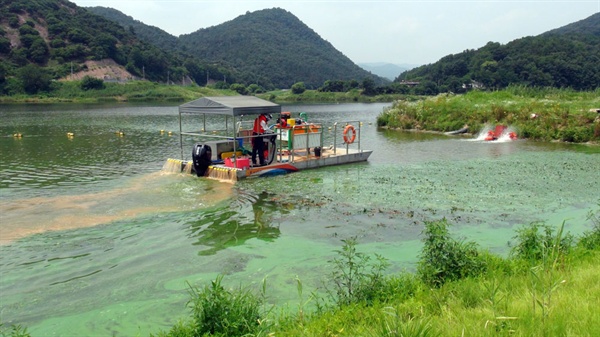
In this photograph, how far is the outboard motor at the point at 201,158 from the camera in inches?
645

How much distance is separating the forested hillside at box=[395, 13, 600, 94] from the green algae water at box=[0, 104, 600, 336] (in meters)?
69.2

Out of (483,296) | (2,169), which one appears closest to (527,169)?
(483,296)

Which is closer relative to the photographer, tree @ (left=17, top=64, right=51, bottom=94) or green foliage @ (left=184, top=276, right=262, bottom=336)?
green foliage @ (left=184, top=276, right=262, bottom=336)

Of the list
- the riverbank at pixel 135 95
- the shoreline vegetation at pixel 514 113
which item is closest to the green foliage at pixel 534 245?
the shoreline vegetation at pixel 514 113

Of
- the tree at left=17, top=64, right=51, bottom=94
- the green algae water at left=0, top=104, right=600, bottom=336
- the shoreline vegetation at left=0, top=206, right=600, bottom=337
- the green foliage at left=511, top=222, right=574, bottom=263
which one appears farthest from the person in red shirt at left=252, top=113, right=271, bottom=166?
the tree at left=17, top=64, right=51, bottom=94

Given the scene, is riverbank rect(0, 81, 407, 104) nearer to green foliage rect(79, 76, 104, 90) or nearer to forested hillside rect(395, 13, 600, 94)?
green foliage rect(79, 76, 104, 90)

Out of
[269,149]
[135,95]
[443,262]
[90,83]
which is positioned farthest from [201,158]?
[90,83]

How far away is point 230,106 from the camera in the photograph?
16047mm

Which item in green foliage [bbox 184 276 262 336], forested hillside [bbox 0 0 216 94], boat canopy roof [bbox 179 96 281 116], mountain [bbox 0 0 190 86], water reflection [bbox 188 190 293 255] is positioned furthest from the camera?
mountain [bbox 0 0 190 86]

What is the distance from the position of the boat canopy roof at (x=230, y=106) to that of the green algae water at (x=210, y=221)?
7.63 ft

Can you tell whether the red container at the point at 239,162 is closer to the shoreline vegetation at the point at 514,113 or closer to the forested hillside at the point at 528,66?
the shoreline vegetation at the point at 514,113

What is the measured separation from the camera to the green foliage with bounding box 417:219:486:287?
690 cm

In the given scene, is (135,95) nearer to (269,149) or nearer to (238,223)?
(269,149)

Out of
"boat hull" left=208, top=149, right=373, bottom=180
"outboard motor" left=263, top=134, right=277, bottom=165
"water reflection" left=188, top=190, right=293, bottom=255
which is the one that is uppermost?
"outboard motor" left=263, top=134, right=277, bottom=165
